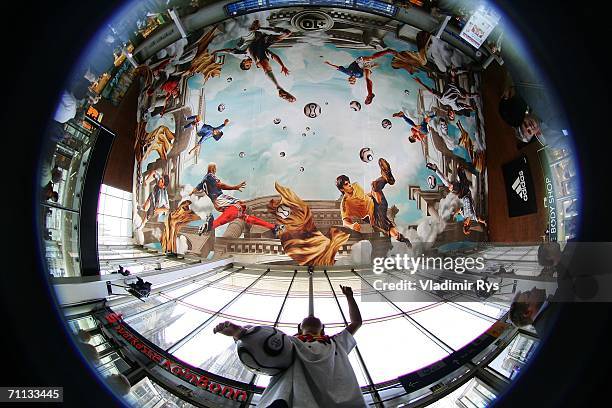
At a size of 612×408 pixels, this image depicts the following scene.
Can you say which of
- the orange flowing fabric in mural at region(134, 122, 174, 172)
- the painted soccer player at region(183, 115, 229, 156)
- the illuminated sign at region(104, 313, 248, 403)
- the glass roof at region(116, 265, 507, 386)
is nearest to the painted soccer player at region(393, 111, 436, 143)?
the glass roof at region(116, 265, 507, 386)

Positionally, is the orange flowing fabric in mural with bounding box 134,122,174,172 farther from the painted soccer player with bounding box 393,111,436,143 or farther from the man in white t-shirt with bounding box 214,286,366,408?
the painted soccer player with bounding box 393,111,436,143

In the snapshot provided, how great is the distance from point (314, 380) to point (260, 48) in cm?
334

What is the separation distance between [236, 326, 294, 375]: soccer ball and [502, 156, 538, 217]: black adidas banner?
2.24m

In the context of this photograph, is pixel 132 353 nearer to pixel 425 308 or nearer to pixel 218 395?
pixel 218 395

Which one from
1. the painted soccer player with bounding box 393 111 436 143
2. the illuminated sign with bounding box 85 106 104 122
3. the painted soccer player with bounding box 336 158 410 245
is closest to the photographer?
the illuminated sign with bounding box 85 106 104 122

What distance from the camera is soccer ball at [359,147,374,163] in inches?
175

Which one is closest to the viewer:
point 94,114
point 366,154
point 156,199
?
point 94,114

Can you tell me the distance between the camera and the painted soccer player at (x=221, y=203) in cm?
396

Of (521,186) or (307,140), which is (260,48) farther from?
(521,186)

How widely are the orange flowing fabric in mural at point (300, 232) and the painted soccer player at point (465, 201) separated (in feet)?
5.12

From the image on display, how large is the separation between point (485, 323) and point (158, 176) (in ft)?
11.3

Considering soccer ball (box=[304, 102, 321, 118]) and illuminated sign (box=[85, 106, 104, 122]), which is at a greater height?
soccer ball (box=[304, 102, 321, 118])

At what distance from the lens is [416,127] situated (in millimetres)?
3953

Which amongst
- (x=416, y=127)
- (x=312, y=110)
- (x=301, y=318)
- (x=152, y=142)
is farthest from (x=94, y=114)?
(x=416, y=127)
